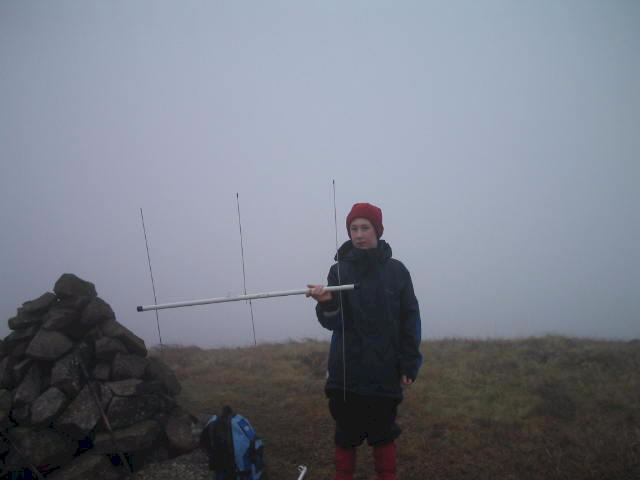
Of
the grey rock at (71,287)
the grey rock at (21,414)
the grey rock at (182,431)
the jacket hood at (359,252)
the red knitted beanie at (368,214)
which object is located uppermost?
the red knitted beanie at (368,214)

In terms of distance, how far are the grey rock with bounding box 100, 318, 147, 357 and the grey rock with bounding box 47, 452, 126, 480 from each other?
1807 millimetres

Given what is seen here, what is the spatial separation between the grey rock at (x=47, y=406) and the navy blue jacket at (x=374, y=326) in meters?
4.57

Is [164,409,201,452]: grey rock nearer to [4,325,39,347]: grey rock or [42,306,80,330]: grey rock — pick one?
[42,306,80,330]: grey rock

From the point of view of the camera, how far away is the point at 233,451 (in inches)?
195

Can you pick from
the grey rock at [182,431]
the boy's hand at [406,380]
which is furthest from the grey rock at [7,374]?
the boy's hand at [406,380]

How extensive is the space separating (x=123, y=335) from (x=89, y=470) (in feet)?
7.32

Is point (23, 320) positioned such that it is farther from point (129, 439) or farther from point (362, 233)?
point (362, 233)

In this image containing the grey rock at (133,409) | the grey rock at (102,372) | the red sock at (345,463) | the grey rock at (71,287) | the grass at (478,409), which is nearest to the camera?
the red sock at (345,463)

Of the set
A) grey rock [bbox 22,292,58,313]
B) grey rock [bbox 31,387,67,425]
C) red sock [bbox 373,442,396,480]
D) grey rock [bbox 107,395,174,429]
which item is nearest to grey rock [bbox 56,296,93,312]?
grey rock [bbox 22,292,58,313]

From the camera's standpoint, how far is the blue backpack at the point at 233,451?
494cm

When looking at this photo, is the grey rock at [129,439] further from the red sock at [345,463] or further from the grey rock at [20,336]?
the red sock at [345,463]

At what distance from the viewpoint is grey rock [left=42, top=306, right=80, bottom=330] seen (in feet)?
19.9

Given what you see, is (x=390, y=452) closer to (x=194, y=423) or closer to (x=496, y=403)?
(x=194, y=423)

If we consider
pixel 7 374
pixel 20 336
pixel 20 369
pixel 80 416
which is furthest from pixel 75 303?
pixel 80 416
